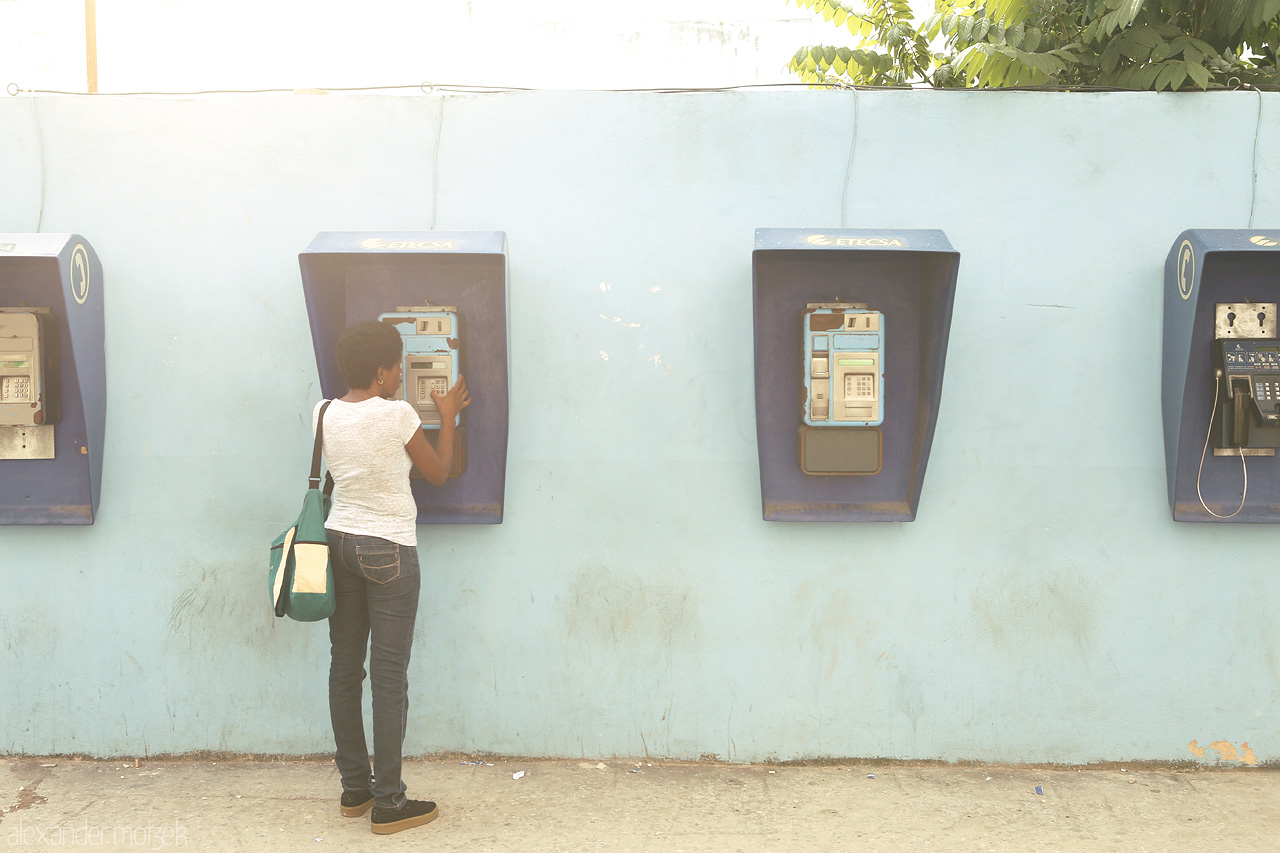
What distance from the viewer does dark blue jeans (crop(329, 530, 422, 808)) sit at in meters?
2.54

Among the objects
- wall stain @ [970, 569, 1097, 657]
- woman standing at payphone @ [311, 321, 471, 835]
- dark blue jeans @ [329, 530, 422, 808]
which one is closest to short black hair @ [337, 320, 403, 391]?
woman standing at payphone @ [311, 321, 471, 835]

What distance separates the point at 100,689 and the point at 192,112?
2.19 metres

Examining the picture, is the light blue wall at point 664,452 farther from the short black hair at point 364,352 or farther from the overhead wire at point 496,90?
the short black hair at point 364,352

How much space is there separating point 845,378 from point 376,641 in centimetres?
179

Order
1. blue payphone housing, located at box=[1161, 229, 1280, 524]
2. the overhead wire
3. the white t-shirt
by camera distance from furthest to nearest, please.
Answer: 1. the overhead wire
2. blue payphone housing, located at box=[1161, 229, 1280, 524]
3. the white t-shirt

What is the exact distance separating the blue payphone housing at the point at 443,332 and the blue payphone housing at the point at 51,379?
81 cm

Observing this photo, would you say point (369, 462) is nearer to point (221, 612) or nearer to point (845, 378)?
point (221, 612)

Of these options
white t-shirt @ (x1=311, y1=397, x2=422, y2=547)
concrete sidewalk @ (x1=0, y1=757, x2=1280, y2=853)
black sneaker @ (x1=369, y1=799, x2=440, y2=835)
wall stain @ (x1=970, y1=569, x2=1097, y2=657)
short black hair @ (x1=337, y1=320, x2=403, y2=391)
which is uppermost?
short black hair @ (x1=337, y1=320, x2=403, y2=391)

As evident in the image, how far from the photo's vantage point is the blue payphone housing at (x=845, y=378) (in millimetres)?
2939

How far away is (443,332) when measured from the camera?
2936mm

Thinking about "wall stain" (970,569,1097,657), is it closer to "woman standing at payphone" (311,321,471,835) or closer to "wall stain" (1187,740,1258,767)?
"wall stain" (1187,740,1258,767)

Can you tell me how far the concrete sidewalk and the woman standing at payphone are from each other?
28 centimetres

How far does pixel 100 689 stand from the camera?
3.16 m

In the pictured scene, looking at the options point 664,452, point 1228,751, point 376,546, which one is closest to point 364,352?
A: point 376,546
